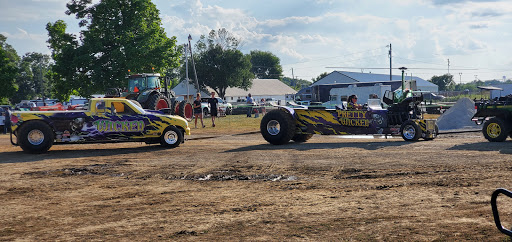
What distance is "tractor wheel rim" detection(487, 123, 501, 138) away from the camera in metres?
15.2

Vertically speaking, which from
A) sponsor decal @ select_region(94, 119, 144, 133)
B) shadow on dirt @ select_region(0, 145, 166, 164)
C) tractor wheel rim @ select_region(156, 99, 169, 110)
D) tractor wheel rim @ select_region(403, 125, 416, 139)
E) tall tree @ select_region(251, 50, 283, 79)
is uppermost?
tall tree @ select_region(251, 50, 283, 79)

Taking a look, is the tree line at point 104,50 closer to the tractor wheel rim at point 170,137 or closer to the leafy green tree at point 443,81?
the tractor wheel rim at point 170,137

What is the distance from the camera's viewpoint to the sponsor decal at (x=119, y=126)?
1470 cm

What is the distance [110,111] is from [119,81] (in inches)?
1004

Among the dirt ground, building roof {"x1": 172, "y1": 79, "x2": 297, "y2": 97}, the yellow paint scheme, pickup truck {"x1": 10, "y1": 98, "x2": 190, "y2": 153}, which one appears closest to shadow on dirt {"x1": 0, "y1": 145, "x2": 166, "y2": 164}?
the dirt ground

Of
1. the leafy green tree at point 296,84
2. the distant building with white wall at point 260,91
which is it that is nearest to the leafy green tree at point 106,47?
the distant building with white wall at point 260,91

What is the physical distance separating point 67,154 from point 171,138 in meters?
2.93

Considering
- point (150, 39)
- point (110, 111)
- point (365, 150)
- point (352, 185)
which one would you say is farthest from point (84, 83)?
point (352, 185)

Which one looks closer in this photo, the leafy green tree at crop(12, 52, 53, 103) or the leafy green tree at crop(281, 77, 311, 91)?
the leafy green tree at crop(12, 52, 53, 103)

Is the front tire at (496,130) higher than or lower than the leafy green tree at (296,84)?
lower

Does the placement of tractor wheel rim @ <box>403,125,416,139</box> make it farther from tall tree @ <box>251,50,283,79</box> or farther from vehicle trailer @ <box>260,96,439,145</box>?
tall tree @ <box>251,50,283,79</box>

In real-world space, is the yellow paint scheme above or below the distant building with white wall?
below

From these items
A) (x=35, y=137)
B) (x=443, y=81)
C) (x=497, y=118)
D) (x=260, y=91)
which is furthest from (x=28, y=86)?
(x=497, y=118)

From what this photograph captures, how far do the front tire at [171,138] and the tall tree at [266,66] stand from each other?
392ft
